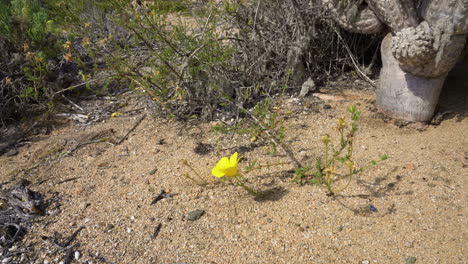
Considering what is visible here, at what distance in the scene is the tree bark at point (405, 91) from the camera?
250 centimetres

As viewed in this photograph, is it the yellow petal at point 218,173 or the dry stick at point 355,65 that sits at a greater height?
the dry stick at point 355,65

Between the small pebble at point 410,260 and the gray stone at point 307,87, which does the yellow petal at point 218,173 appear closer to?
the small pebble at point 410,260

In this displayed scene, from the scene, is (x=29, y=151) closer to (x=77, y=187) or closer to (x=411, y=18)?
(x=77, y=187)

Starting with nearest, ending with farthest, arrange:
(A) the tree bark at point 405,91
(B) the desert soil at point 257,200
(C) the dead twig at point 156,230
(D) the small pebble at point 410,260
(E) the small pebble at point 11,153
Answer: (D) the small pebble at point 410,260, (B) the desert soil at point 257,200, (C) the dead twig at point 156,230, (A) the tree bark at point 405,91, (E) the small pebble at point 11,153

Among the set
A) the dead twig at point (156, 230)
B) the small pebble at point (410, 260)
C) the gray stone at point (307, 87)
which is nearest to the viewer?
the small pebble at point (410, 260)

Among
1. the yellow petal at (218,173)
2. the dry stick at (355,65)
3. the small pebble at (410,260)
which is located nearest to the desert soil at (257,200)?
the small pebble at (410,260)

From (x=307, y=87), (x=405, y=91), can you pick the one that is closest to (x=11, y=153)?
(x=307, y=87)

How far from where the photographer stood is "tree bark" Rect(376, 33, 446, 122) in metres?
2.50

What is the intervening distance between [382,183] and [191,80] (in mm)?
1664

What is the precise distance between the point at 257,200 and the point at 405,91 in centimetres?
137

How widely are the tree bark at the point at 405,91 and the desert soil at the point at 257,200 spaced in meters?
0.10

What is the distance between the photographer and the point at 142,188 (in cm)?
229

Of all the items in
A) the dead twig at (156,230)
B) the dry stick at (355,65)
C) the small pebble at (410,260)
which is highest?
the dry stick at (355,65)

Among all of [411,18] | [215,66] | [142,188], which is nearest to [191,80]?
[215,66]
